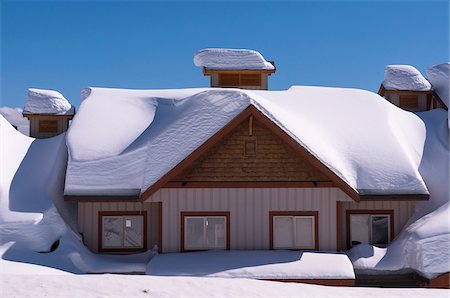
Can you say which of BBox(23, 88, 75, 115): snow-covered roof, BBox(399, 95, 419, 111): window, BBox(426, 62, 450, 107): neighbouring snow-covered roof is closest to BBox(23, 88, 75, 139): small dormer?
BBox(23, 88, 75, 115): snow-covered roof

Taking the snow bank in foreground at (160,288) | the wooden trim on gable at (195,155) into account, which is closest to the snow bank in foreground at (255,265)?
the wooden trim on gable at (195,155)

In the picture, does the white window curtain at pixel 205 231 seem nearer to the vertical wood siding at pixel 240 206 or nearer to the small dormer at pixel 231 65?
the vertical wood siding at pixel 240 206

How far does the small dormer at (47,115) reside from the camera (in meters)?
25.5

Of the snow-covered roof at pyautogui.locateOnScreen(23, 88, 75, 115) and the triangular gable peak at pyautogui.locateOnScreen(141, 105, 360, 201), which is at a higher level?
the snow-covered roof at pyautogui.locateOnScreen(23, 88, 75, 115)

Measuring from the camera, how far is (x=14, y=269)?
14.2 metres

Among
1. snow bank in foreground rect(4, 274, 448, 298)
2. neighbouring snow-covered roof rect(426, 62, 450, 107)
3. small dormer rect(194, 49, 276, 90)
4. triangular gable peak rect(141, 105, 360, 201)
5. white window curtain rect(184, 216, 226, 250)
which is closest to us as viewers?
snow bank in foreground rect(4, 274, 448, 298)

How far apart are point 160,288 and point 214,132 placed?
6.49 m

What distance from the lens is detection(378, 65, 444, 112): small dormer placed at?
2636cm

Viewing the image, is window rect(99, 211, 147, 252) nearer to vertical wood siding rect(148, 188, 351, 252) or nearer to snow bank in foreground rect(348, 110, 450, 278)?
vertical wood siding rect(148, 188, 351, 252)

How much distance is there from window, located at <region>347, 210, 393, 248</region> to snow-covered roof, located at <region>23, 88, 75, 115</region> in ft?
50.3

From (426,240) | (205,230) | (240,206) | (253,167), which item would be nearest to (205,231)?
(205,230)

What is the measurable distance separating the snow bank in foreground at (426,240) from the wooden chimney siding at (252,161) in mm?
3084

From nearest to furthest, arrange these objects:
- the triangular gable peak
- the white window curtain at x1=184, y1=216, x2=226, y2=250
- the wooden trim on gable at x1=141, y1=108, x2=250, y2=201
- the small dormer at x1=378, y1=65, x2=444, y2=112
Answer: the wooden trim on gable at x1=141, y1=108, x2=250, y2=201
the triangular gable peak
the white window curtain at x1=184, y1=216, x2=226, y2=250
the small dormer at x1=378, y1=65, x2=444, y2=112

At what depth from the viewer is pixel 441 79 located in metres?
26.3
